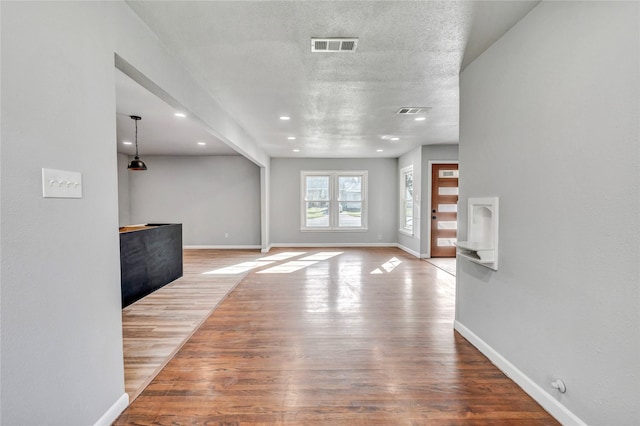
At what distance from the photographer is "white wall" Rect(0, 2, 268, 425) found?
1.12 meters

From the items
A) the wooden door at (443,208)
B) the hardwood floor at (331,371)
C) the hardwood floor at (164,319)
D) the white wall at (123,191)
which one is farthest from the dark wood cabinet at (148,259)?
the wooden door at (443,208)

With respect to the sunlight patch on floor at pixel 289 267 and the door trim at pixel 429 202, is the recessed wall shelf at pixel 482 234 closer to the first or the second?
the sunlight patch on floor at pixel 289 267

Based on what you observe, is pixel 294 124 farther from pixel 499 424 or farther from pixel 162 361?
pixel 499 424

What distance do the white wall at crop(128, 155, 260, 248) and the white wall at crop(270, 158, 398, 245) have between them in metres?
0.56

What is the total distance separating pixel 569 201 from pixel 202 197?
308 inches

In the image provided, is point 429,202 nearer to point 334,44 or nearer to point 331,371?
point 334,44

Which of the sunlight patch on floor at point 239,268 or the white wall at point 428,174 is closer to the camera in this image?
the sunlight patch on floor at point 239,268

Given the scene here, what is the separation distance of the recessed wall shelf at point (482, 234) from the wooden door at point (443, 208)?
412cm

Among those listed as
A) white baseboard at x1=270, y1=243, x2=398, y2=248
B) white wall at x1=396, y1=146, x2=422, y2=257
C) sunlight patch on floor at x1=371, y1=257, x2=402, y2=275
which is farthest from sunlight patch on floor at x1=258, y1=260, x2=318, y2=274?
white wall at x1=396, y1=146, x2=422, y2=257

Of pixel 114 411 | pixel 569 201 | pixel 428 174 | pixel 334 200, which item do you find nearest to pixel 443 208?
pixel 428 174

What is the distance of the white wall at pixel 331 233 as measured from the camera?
316 inches

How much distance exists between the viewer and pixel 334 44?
2.27 meters

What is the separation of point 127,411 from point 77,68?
1936mm

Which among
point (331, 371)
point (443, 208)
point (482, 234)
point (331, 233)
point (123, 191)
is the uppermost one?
point (123, 191)
